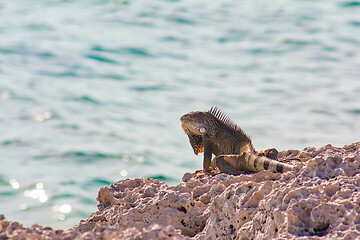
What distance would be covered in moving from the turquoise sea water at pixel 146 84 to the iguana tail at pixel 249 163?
8885 mm

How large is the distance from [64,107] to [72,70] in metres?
3.66

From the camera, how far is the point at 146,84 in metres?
22.5

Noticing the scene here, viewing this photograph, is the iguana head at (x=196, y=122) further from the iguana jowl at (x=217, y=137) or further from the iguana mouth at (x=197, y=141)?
the iguana mouth at (x=197, y=141)

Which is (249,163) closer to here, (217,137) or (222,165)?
(222,165)

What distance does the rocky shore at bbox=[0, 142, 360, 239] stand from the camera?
11.8 feet

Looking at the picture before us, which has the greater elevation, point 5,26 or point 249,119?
point 5,26

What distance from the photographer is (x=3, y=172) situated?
16016 millimetres

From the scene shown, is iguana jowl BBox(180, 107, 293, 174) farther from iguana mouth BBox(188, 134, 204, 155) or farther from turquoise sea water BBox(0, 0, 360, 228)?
turquoise sea water BBox(0, 0, 360, 228)

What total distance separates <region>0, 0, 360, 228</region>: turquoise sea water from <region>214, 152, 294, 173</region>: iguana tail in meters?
8.89

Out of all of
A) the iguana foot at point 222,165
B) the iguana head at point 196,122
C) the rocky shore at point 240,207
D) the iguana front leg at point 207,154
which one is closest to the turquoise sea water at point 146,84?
the iguana head at point 196,122

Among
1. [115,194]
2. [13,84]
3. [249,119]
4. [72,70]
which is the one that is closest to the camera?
[115,194]

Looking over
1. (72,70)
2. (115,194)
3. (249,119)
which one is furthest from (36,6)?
(115,194)

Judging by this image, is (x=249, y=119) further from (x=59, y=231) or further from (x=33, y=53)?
(x=59, y=231)

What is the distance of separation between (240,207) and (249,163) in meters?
1.19
